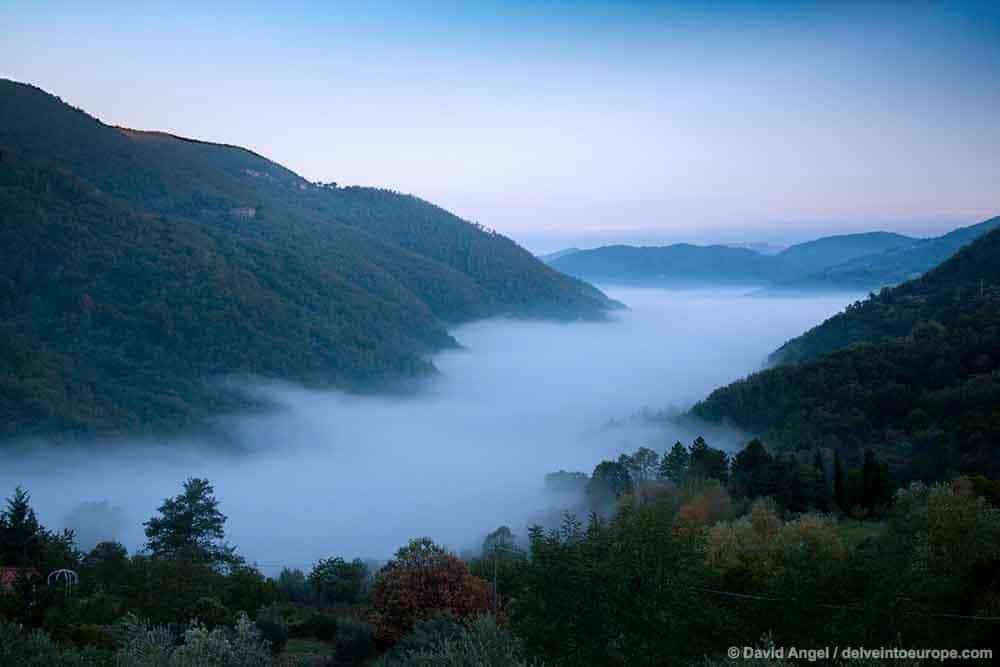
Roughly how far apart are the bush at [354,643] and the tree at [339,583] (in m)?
11.6

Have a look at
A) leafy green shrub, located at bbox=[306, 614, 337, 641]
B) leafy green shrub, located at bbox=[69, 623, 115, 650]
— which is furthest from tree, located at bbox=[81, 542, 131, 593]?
leafy green shrub, located at bbox=[69, 623, 115, 650]

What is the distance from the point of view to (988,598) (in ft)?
52.0

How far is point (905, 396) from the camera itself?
58.9 m

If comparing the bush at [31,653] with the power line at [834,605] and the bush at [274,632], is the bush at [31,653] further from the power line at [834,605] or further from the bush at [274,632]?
the power line at [834,605]

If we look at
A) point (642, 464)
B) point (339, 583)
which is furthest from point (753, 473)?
point (339, 583)

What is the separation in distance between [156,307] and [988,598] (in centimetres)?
14032

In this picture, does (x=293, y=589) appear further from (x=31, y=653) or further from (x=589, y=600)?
(x=589, y=600)

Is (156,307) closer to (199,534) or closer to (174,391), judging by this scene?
(174,391)

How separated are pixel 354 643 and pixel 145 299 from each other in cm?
13376

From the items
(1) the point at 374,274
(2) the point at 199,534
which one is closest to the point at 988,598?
(2) the point at 199,534

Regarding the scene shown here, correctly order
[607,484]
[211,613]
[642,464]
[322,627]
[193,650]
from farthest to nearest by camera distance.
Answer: [642,464], [607,484], [322,627], [211,613], [193,650]

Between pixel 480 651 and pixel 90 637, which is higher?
pixel 480 651

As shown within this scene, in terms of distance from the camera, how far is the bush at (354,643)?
20359 millimetres

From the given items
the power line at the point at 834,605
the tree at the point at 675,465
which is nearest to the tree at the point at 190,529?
the power line at the point at 834,605
